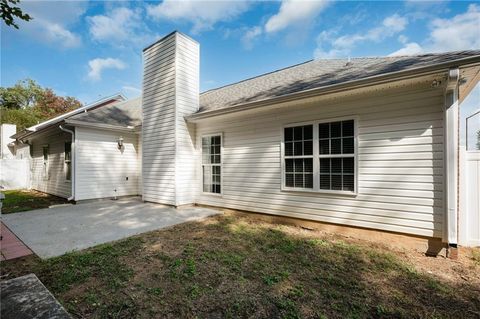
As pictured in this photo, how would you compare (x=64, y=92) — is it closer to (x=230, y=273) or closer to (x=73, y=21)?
(x=73, y=21)

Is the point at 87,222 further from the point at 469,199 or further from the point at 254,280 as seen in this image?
the point at 469,199

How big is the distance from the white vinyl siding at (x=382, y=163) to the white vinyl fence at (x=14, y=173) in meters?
16.0

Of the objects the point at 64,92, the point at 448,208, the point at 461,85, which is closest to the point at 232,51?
the point at 461,85

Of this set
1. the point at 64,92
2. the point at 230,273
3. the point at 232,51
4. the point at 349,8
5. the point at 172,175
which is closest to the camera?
the point at 230,273

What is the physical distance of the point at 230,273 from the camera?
123 inches

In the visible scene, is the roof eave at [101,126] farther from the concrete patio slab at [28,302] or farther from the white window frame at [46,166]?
the concrete patio slab at [28,302]

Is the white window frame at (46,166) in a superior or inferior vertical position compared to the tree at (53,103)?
inferior

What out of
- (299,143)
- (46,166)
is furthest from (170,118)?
(46,166)

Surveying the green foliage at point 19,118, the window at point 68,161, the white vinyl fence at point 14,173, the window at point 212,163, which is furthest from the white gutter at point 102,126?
the green foliage at point 19,118

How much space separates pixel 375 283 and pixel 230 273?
6.11 ft

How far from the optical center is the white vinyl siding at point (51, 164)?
927 centimetres

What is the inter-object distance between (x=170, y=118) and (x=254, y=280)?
19.0 ft

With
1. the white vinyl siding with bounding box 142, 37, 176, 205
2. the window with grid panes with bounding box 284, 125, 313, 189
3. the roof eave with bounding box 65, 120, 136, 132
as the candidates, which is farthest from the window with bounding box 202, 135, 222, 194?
the roof eave with bounding box 65, 120, 136, 132

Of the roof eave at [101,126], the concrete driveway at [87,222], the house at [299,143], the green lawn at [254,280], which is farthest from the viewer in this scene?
the roof eave at [101,126]
